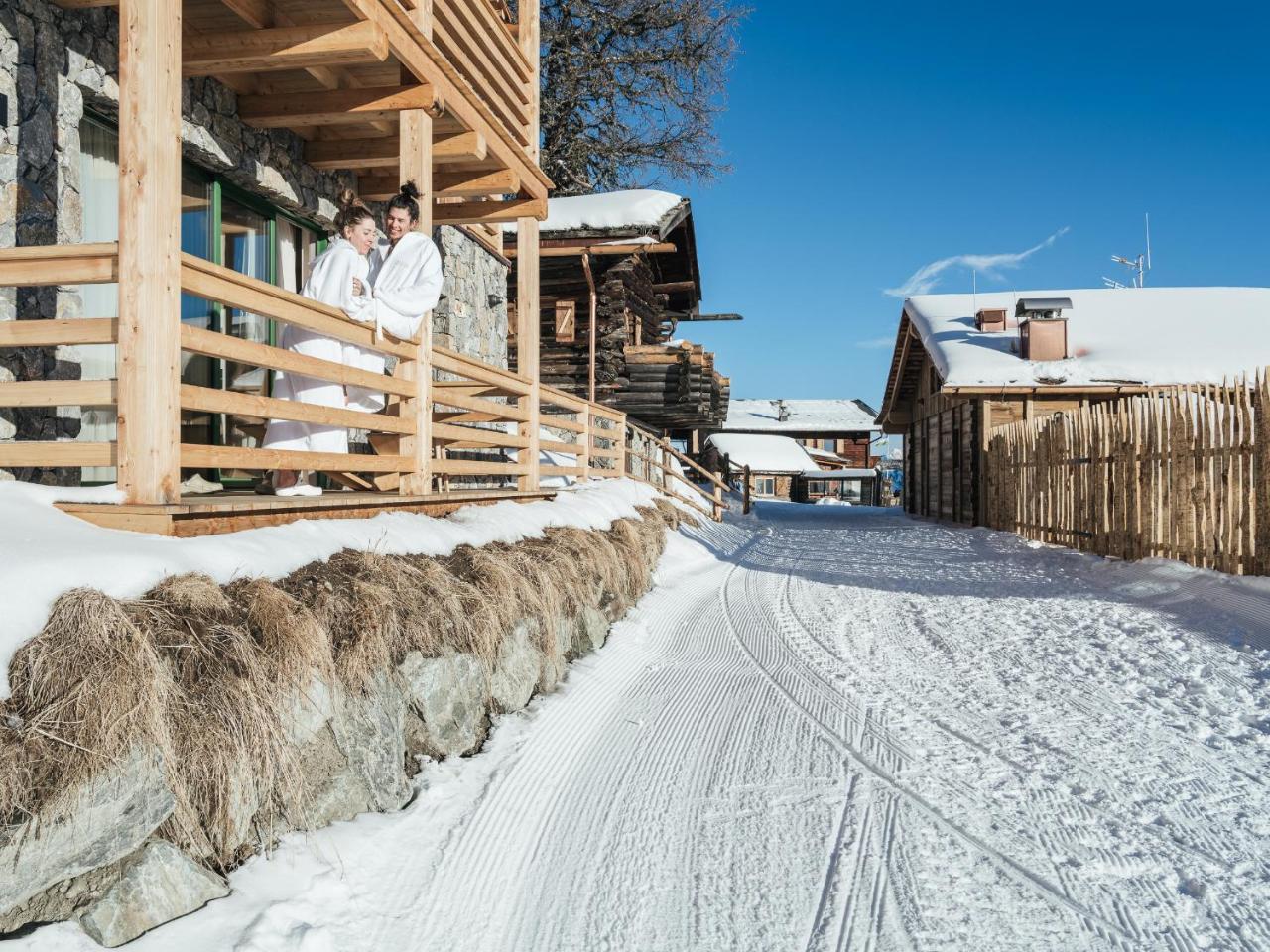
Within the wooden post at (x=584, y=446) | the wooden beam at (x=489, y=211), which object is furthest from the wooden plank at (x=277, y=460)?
the wooden post at (x=584, y=446)

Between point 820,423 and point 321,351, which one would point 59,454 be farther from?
point 820,423

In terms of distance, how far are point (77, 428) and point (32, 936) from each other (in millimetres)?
3705

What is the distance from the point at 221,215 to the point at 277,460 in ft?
10.6

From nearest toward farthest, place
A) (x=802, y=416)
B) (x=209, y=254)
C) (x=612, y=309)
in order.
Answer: (x=209, y=254)
(x=612, y=309)
(x=802, y=416)

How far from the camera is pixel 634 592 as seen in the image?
7.30 metres

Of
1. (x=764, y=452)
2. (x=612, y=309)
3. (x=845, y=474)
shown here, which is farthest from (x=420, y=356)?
(x=845, y=474)

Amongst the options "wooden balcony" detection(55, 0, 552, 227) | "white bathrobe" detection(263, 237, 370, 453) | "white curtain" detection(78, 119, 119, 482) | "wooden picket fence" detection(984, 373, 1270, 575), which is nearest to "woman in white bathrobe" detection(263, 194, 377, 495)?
"white bathrobe" detection(263, 237, 370, 453)

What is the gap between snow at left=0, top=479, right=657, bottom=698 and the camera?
238 cm

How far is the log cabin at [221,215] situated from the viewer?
3145 mm

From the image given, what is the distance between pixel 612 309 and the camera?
16281 mm

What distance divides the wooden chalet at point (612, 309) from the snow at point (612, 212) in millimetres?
19

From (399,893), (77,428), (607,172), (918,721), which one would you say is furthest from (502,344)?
(607,172)

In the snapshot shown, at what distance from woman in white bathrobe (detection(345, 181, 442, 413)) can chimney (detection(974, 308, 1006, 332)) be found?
16306 millimetres

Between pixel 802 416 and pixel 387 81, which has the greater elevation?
pixel 802 416
